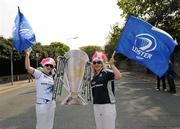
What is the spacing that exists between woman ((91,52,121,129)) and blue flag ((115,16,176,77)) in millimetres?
810

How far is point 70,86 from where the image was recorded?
8688 mm

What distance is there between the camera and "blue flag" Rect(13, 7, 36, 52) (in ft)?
28.3

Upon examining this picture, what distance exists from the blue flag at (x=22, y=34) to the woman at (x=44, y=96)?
56 cm

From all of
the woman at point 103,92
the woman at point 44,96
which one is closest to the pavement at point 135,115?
the woman at point 44,96

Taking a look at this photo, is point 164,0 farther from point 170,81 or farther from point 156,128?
point 156,128

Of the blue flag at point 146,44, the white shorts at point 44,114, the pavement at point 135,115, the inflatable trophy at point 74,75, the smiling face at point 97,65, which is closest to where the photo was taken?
the smiling face at point 97,65

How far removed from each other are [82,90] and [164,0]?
32280mm

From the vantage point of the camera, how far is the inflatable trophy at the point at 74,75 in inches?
336

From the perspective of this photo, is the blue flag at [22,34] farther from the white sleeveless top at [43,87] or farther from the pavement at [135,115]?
the pavement at [135,115]

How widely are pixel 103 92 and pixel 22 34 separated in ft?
7.07

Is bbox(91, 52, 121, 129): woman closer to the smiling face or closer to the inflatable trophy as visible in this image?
the smiling face

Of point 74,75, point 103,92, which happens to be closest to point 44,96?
point 74,75

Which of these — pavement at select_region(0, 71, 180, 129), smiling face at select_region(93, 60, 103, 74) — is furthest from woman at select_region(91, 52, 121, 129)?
pavement at select_region(0, 71, 180, 129)

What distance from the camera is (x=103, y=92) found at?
25.2 ft
